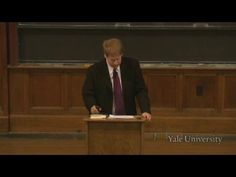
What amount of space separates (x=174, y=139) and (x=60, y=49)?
1977mm

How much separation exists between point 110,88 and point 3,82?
3.12 m

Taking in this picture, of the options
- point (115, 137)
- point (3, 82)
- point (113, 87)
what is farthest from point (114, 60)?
point (3, 82)

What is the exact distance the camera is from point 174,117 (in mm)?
6625

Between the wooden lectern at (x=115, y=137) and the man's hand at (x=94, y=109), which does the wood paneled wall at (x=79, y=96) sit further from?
the wooden lectern at (x=115, y=137)

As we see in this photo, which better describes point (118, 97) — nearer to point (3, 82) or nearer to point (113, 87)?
point (113, 87)

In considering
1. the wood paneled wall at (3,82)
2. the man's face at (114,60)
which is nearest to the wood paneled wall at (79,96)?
the wood paneled wall at (3,82)

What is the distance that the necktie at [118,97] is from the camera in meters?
3.91

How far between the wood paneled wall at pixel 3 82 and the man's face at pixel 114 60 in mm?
3052

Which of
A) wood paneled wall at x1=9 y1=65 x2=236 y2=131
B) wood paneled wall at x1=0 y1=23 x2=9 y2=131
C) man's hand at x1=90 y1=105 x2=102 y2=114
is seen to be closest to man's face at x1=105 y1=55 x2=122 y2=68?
man's hand at x1=90 y1=105 x2=102 y2=114

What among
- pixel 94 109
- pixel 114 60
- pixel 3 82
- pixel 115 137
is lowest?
pixel 115 137

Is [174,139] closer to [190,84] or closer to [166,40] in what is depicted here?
[190,84]

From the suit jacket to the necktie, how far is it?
0.03m

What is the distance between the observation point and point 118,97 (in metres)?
3.91

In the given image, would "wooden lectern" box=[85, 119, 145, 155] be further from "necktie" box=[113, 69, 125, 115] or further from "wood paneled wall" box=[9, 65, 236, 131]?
"wood paneled wall" box=[9, 65, 236, 131]
